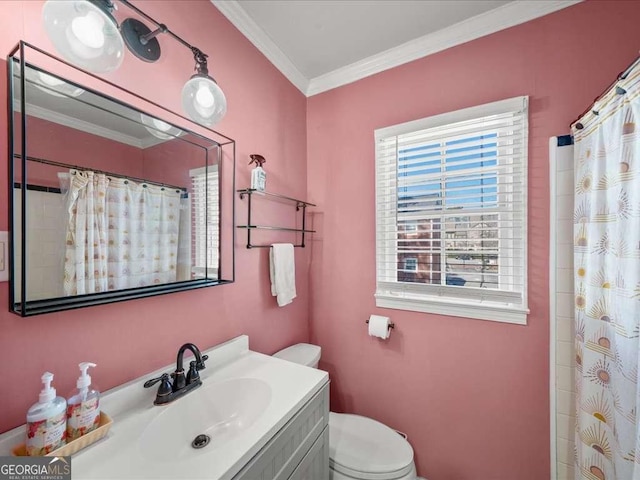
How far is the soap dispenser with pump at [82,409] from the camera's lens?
677mm

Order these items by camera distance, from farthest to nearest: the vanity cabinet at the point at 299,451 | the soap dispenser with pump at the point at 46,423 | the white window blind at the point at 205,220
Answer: the white window blind at the point at 205,220
the vanity cabinet at the point at 299,451
the soap dispenser with pump at the point at 46,423

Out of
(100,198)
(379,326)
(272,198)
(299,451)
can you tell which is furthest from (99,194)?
(379,326)

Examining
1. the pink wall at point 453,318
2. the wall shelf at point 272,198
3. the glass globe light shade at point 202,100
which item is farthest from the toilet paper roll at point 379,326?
the glass globe light shade at point 202,100

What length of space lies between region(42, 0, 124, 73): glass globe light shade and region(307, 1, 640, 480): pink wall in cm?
131

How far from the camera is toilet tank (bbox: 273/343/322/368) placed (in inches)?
59.7

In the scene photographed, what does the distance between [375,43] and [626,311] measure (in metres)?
1.74

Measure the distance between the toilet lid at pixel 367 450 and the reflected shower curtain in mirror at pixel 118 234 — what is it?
→ 1188 mm

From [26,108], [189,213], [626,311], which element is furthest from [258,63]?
[626,311]

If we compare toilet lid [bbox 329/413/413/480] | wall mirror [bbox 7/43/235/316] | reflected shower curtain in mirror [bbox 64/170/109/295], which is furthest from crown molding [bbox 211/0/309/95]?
toilet lid [bbox 329/413/413/480]

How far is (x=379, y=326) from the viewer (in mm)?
1557

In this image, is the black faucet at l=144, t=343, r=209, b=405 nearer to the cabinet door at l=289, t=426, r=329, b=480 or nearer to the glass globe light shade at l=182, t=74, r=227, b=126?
the cabinet door at l=289, t=426, r=329, b=480

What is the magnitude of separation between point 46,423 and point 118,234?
543mm

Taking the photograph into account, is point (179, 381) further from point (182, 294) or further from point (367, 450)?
point (367, 450)

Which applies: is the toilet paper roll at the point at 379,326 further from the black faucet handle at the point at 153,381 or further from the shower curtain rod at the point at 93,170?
the shower curtain rod at the point at 93,170
